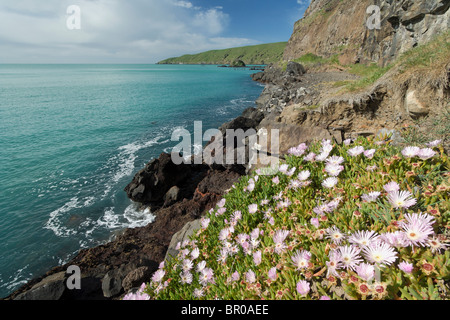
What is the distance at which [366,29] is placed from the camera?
34.0 m

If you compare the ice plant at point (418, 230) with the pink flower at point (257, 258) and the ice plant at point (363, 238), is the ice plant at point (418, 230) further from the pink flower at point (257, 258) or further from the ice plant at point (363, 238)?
the pink flower at point (257, 258)

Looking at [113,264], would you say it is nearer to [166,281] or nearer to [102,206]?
[102,206]

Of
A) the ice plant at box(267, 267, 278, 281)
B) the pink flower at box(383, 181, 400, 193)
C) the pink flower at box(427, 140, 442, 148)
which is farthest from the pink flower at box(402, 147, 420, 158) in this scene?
the ice plant at box(267, 267, 278, 281)

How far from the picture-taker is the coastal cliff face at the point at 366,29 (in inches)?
516

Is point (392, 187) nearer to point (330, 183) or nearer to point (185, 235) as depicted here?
point (330, 183)

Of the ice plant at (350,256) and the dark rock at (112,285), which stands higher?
the ice plant at (350,256)

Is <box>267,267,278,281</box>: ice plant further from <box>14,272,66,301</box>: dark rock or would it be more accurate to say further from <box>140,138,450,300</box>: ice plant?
<box>14,272,66,301</box>: dark rock

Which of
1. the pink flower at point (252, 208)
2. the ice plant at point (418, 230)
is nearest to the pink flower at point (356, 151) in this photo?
the ice plant at point (418, 230)

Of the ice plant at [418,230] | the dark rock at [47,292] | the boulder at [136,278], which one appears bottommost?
the dark rock at [47,292]

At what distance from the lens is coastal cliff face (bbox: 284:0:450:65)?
43.0ft

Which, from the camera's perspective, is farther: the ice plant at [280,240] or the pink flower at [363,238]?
the ice plant at [280,240]

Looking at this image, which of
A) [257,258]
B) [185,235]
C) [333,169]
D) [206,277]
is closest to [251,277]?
[257,258]

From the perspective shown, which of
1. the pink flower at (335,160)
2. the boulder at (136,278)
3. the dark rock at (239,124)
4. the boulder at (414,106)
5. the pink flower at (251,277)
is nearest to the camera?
the pink flower at (251,277)

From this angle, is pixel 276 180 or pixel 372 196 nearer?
pixel 372 196
